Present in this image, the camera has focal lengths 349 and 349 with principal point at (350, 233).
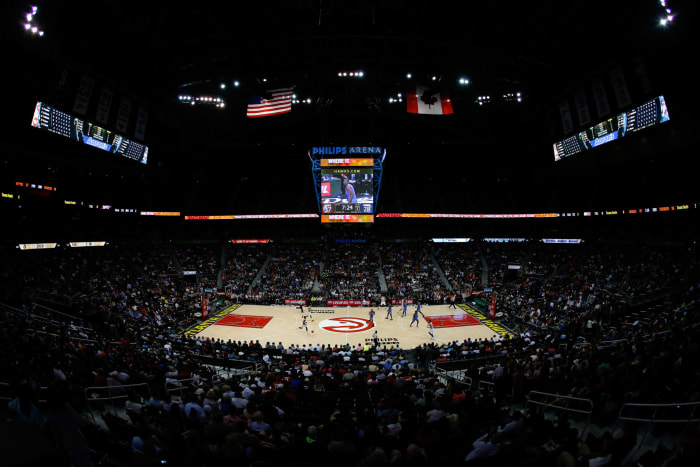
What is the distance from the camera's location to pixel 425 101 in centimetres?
2791

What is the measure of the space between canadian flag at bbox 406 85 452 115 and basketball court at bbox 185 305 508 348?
677 inches

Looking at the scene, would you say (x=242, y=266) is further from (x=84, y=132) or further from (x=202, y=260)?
(x=84, y=132)

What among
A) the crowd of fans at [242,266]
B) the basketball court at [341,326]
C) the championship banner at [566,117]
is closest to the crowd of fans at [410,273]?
the basketball court at [341,326]

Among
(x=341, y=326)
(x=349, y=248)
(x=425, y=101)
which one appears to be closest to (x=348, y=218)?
(x=341, y=326)

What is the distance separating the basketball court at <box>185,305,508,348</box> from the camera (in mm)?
24931

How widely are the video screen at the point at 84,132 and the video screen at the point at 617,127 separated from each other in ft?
104

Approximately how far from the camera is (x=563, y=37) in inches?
818

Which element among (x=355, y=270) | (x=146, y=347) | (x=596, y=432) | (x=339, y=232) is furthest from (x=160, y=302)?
(x=596, y=432)

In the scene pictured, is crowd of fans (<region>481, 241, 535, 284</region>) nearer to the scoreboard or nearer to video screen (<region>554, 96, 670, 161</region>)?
video screen (<region>554, 96, 670, 161</region>)

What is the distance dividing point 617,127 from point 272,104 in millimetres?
24422

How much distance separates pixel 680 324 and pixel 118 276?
38.8 metres

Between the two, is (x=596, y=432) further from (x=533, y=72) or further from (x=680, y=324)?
(x=533, y=72)

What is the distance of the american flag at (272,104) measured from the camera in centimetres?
2866

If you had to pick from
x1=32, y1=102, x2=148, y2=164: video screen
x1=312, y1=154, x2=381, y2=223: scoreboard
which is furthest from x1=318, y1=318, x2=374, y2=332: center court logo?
x1=32, y1=102, x2=148, y2=164: video screen
